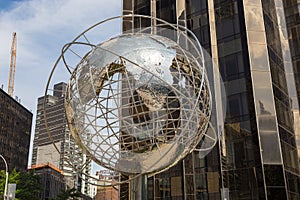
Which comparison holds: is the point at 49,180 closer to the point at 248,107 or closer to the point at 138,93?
the point at 248,107

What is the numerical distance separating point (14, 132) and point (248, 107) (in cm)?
5206

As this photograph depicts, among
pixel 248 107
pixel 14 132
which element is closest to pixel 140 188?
pixel 248 107

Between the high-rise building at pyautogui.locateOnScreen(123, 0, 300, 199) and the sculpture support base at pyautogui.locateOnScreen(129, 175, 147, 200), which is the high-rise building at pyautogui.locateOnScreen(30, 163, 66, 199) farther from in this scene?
the sculpture support base at pyautogui.locateOnScreen(129, 175, 147, 200)

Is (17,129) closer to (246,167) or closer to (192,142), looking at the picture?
(246,167)

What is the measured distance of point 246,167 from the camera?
17516 millimetres

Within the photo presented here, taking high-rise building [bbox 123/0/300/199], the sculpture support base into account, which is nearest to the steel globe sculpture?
the sculpture support base

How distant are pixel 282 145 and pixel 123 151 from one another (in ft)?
36.3

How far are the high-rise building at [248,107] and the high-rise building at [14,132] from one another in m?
44.0

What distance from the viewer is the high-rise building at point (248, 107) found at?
17344mm

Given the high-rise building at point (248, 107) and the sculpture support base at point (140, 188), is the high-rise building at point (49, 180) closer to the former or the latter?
the high-rise building at point (248, 107)

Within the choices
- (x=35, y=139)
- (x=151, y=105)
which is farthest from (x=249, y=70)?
(x=35, y=139)

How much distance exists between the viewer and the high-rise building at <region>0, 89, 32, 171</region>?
193 feet

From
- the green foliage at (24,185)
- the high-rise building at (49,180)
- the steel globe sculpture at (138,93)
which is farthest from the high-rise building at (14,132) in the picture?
the steel globe sculpture at (138,93)

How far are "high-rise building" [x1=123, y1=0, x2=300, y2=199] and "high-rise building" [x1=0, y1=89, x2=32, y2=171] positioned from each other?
144 ft
